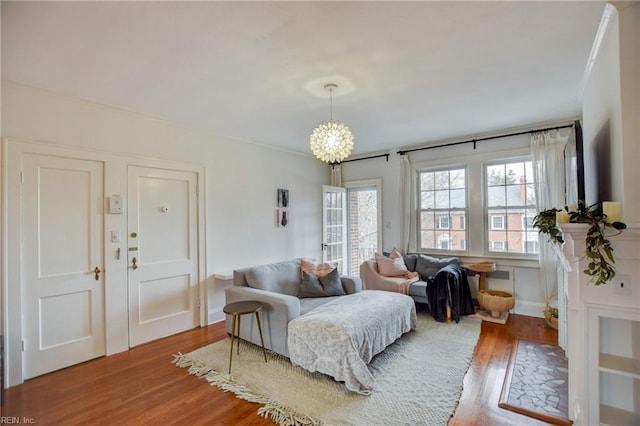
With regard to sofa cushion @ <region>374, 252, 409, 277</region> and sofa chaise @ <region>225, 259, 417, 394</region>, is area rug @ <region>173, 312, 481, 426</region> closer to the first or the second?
sofa chaise @ <region>225, 259, 417, 394</region>

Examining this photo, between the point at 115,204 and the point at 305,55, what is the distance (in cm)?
247

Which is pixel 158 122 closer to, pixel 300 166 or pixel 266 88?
pixel 266 88

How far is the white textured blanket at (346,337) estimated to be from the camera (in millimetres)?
2336

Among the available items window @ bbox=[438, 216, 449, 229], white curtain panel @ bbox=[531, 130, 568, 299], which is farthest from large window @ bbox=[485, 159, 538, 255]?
window @ bbox=[438, 216, 449, 229]

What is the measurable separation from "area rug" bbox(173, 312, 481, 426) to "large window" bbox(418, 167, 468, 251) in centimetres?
169

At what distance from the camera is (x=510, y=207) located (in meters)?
4.21

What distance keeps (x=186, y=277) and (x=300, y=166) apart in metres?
2.63

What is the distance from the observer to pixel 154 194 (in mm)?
3465

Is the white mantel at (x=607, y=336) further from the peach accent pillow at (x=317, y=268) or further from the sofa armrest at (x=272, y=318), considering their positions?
the peach accent pillow at (x=317, y=268)

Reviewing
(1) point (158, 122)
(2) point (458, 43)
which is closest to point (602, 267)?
(2) point (458, 43)

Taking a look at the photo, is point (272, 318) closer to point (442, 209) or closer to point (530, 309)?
point (442, 209)

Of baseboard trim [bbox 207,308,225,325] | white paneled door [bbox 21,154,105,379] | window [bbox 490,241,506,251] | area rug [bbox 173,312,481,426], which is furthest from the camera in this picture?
window [bbox 490,241,506,251]

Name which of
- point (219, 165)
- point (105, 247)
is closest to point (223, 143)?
point (219, 165)

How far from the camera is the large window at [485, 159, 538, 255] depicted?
161 inches
